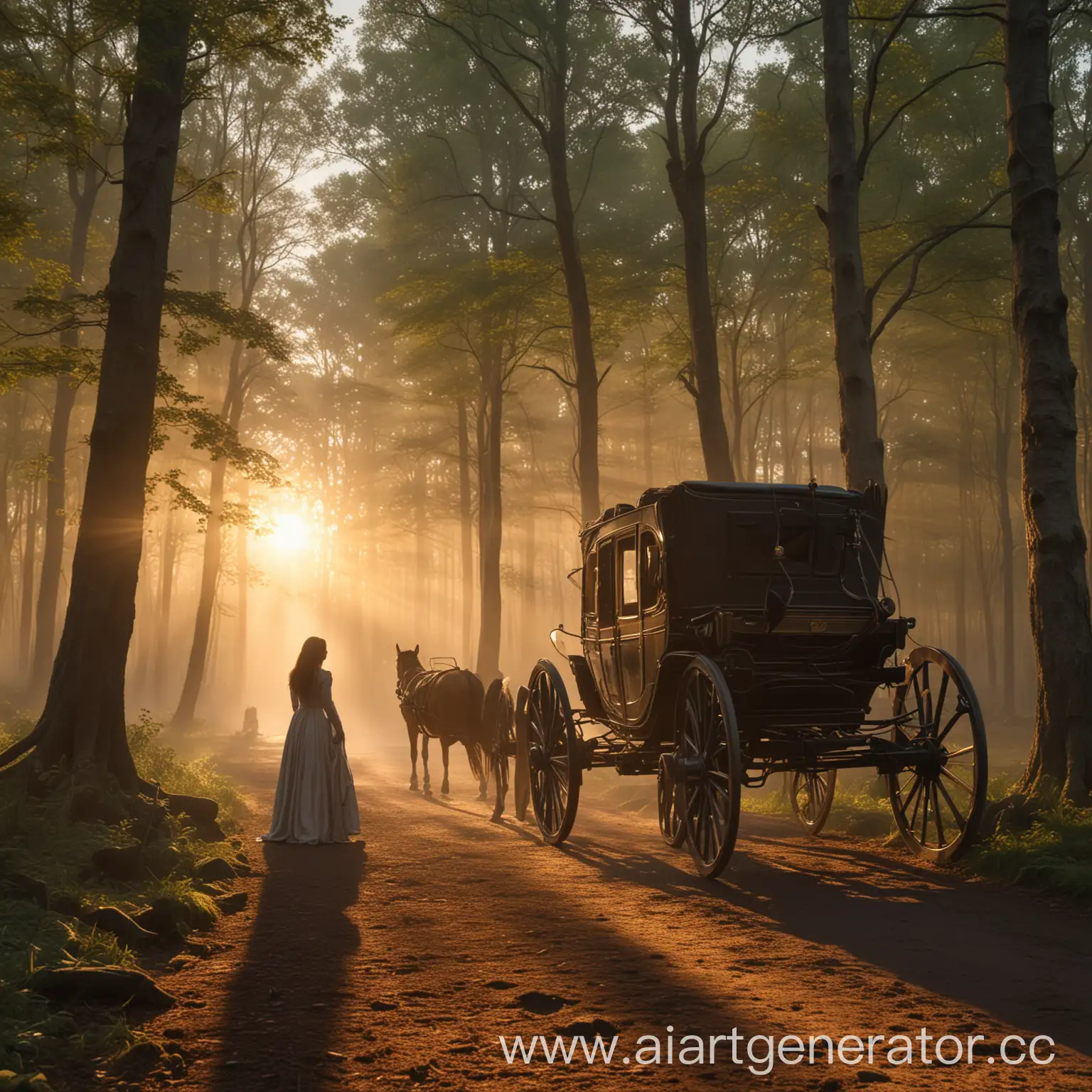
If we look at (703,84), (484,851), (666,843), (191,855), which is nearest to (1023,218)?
(666,843)

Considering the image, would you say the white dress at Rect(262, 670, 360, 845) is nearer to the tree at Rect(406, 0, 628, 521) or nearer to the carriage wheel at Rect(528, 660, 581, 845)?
the carriage wheel at Rect(528, 660, 581, 845)

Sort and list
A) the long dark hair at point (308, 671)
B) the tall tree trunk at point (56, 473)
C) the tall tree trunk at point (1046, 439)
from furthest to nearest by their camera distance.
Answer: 1. the tall tree trunk at point (56, 473)
2. the long dark hair at point (308, 671)
3. the tall tree trunk at point (1046, 439)

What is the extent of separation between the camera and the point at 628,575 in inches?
346

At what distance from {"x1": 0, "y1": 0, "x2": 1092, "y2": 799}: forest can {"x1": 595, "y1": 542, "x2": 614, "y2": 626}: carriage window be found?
3.42m

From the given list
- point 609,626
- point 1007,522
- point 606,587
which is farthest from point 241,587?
point 609,626

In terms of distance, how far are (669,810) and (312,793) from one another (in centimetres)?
336

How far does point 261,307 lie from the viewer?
116 ft

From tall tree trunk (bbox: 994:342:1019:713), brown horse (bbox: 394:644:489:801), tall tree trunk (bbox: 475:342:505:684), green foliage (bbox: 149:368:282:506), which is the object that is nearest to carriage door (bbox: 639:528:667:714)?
brown horse (bbox: 394:644:489:801)

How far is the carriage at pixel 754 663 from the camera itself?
7.18m

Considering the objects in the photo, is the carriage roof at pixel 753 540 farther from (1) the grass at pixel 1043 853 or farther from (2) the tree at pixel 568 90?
(2) the tree at pixel 568 90

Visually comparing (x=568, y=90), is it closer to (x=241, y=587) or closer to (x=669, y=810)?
(x=669, y=810)

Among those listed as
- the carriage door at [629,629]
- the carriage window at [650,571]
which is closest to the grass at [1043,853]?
the carriage door at [629,629]

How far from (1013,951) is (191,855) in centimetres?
538

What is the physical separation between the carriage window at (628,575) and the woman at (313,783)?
2836 millimetres
